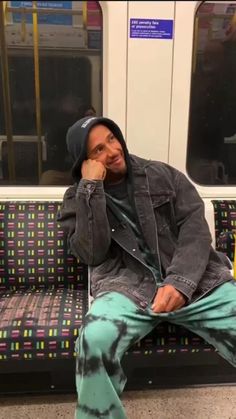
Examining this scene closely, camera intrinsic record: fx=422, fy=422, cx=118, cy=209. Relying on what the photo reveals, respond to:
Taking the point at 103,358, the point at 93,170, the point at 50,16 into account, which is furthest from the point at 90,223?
the point at 50,16

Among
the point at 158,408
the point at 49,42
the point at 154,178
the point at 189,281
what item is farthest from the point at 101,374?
the point at 49,42

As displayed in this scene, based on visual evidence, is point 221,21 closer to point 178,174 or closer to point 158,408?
point 178,174

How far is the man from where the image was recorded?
158 cm

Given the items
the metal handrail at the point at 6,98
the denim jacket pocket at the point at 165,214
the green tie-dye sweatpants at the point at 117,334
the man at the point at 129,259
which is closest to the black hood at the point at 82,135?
the man at the point at 129,259

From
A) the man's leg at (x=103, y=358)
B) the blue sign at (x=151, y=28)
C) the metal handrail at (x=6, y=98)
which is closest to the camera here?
the man's leg at (x=103, y=358)

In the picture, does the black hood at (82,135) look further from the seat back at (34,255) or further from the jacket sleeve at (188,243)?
the seat back at (34,255)

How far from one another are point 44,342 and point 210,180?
143 centimetres

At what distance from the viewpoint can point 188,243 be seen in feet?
6.22

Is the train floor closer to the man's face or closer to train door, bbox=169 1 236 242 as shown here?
train door, bbox=169 1 236 242

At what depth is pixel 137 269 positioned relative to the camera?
1959 mm

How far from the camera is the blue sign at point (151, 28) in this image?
224 cm

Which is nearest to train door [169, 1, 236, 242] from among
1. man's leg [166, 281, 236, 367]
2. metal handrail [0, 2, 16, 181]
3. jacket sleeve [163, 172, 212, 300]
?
jacket sleeve [163, 172, 212, 300]

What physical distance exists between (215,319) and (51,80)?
161 cm

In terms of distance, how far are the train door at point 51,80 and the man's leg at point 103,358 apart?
1.11 meters
